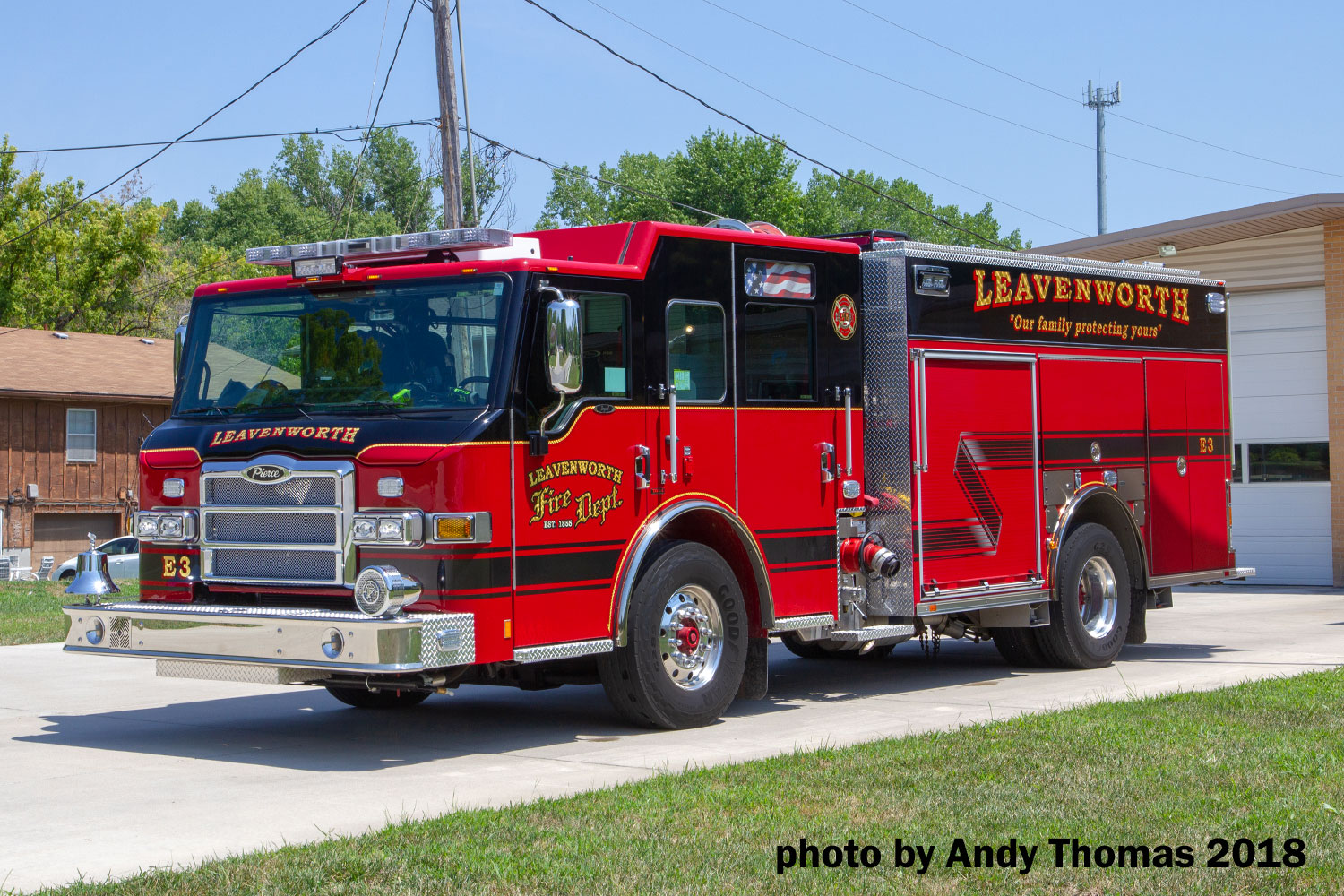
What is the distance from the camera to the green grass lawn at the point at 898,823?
5.35 m

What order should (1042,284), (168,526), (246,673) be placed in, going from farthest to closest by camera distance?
(1042,284) < (168,526) < (246,673)

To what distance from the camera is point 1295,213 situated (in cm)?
1912

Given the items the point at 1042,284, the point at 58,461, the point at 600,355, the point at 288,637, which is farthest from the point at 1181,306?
the point at 58,461

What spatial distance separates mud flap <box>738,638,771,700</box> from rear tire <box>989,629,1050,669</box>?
3078mm

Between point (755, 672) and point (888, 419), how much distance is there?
198 cm

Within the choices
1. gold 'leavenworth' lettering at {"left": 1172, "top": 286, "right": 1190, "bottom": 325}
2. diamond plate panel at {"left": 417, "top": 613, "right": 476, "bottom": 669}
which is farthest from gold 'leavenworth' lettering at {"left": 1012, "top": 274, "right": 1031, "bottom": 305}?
diamond plate panel at {"left": 417, "top": 613, "right": 476, "bottom": 669}

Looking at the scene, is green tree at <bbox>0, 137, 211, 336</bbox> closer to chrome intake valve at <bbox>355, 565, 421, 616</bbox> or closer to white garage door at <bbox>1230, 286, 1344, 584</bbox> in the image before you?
white garage door at <bbox>1230, 286, 1344, 584</bbox>

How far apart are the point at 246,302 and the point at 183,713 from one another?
2.98m

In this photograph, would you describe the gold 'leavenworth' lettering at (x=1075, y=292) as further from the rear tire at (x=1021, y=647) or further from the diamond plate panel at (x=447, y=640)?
the diamond plate panel at (x=447, y=640)

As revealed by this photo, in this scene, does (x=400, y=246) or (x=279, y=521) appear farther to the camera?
(x=400, y=246)

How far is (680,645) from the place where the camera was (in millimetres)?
8977

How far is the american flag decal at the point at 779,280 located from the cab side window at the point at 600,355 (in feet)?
3.75

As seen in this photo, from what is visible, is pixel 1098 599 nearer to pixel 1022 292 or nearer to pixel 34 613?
pixel 1022 292

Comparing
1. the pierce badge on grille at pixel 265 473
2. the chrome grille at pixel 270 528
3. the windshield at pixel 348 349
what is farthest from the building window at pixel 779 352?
the pierce badge on grille at pixel 265 473
